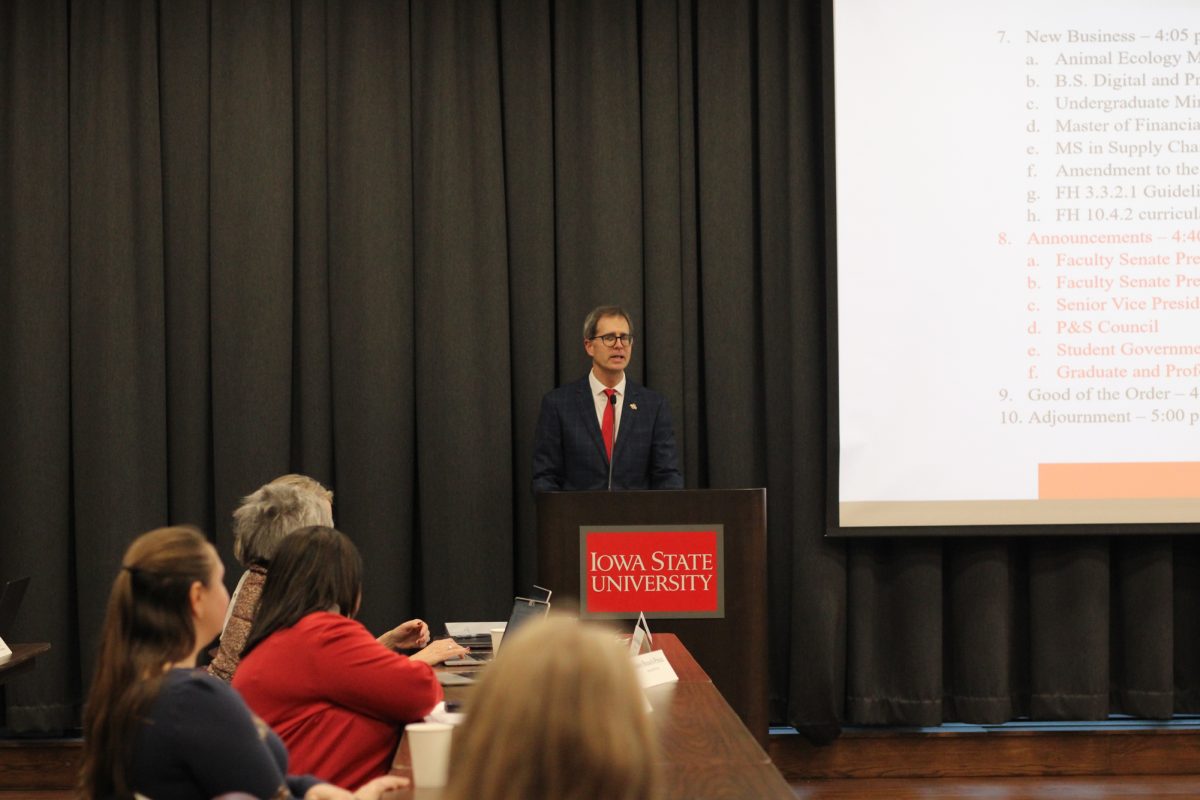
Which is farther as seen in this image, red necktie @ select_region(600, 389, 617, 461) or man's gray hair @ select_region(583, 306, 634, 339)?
red necktie @ select_region(600, 389, 617, 461)

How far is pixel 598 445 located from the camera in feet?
14.6

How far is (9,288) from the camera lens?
4.80 meters

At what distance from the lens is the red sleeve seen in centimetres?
223

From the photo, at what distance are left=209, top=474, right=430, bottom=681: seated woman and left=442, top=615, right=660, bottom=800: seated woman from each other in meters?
1.71

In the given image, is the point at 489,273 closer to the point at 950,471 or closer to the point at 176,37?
the point at 176,37

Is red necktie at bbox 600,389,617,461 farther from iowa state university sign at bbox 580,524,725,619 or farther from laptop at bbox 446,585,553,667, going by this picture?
laptop at bbox 446,585,553,667

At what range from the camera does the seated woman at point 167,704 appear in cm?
171

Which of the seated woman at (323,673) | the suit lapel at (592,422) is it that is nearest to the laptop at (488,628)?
the seated woman at (323,673)

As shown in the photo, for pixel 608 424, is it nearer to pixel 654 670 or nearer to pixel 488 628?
pixel 488 628

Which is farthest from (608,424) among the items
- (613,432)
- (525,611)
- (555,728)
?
(555,728)

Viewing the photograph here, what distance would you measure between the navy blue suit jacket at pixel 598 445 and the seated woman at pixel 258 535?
1.54 meters

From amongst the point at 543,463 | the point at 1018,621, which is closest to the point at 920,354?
the point at 1018,621

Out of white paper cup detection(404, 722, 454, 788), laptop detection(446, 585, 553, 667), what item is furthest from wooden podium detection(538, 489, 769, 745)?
white paper cup detection(404, 722, 454, 788)

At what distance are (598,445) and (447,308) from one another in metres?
0.88
